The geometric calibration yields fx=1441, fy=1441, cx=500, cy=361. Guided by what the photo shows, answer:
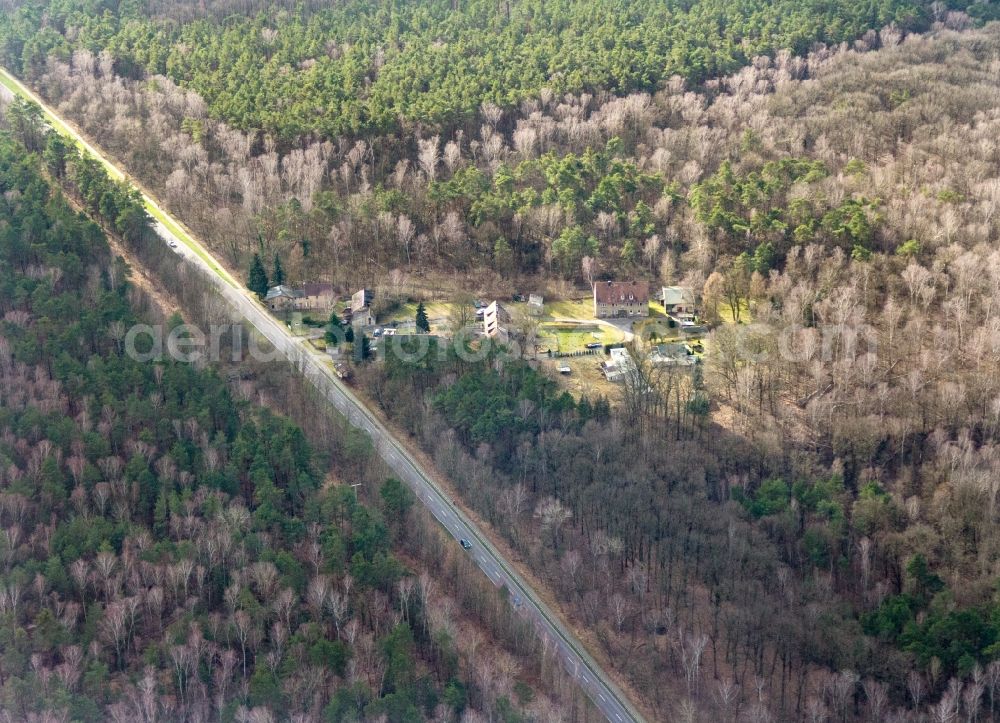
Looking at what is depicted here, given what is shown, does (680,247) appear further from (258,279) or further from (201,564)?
(201,564)

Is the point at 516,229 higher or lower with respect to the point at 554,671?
higher

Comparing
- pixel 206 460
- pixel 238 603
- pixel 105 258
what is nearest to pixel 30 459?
pixel 206 460

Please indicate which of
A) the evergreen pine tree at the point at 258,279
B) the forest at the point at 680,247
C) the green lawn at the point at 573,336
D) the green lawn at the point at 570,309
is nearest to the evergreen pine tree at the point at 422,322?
the forest at the point at 680,247

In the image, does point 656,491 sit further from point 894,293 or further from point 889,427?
point 894,293

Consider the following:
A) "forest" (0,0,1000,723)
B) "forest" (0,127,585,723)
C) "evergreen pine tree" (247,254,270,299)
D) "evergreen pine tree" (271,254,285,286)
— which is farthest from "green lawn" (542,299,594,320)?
"forest" (0,127,585,723)

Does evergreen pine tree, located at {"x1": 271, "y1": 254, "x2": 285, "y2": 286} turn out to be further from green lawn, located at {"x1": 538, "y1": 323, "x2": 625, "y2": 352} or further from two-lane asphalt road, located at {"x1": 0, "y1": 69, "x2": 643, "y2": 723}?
green lawn, located at {"x1": 538, "y1": 323, "x2": 625, "y2": 352}

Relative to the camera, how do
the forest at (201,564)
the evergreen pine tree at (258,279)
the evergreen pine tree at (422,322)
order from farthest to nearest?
1. the evergreen pine tree at (258,279)
2. the evergreen pine tree at (422,322)
3. the forest at (201,564)

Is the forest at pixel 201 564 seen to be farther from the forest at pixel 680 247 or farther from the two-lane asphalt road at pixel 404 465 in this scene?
the forest at pixel 680 247
